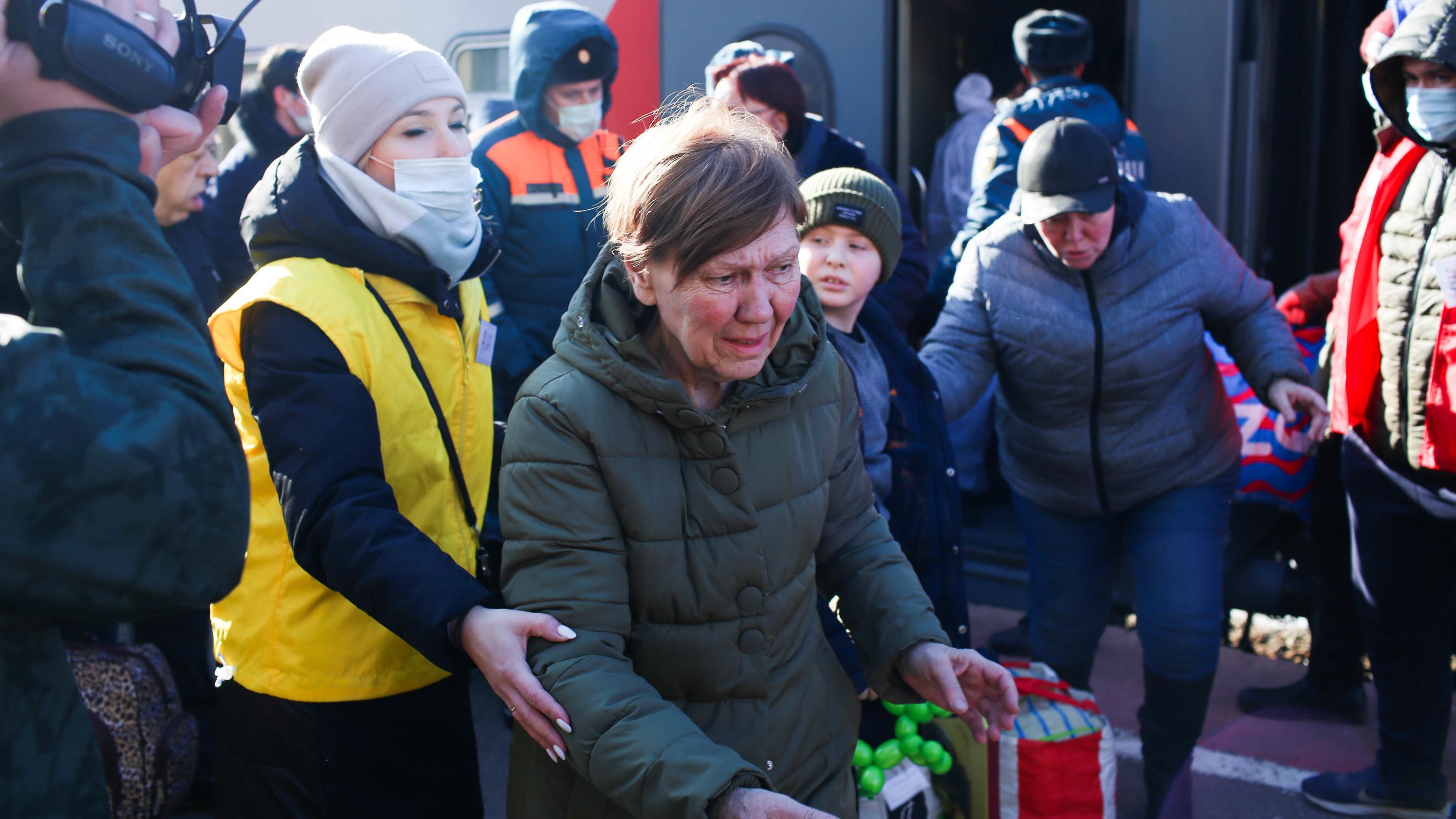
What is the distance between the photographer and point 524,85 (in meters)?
3.82

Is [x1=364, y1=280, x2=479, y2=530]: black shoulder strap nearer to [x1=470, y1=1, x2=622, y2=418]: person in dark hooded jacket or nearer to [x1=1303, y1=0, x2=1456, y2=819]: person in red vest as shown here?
[x1=470, y1=1, x2=622, y2=418]: person in dark hooded jacket

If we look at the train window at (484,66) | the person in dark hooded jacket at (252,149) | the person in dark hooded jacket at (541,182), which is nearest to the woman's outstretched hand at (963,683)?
the person in dark hooded jacket at (541,182)

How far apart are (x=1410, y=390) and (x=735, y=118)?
217 centimetres

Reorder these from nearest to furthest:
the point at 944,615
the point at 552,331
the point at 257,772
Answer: the point at 257,772 < the point at 944,615 < the point at 552,331

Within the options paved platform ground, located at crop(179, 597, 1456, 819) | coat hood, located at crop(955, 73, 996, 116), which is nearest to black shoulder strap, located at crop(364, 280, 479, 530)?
paved platform ground, located at crop(179, 597, 1456, 819)

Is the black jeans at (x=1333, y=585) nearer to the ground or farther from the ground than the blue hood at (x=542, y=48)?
nearer to the ground

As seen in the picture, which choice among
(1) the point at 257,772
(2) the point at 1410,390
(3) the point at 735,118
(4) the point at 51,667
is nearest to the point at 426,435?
(1) the point at 257,772

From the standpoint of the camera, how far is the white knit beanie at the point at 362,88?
2047 millimetres

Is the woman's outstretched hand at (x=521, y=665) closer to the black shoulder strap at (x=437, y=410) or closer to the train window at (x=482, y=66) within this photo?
the black shoulder strap at (x=437, y=410)

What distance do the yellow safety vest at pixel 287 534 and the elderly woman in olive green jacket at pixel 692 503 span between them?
34cm

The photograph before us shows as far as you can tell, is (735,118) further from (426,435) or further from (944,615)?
(944,615)

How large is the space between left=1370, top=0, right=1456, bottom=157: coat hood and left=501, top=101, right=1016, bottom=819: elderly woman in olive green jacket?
2021mm

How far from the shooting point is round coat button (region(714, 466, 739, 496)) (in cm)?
162

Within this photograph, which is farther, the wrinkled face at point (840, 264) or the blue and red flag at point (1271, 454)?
the blue and red flag at point (1271, 454)
